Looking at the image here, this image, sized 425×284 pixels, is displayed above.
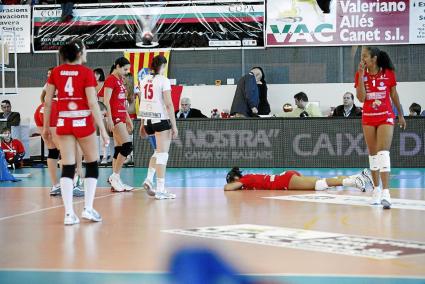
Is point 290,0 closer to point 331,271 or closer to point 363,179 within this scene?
point 363,179

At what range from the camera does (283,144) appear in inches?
695

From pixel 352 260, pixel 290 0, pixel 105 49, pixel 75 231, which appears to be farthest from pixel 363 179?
pixel 105 49

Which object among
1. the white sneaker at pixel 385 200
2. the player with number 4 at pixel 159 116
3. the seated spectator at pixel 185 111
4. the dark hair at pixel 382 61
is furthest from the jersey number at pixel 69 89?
the seated spectator at pixel 185 111

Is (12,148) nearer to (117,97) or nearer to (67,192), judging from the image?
(117,97)

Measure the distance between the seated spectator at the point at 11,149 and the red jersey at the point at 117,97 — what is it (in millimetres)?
7468

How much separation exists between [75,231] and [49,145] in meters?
3.73

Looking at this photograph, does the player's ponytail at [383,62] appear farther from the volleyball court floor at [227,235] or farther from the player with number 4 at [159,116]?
the player with number 4 at [159,116]

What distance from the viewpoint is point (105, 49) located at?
22.2 meters

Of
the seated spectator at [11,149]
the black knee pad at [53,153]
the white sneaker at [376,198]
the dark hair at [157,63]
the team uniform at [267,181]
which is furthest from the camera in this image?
the seated spectator at [11,149]

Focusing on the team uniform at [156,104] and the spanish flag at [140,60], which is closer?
the team uniform at [156,104]

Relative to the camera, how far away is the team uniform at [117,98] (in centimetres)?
1130

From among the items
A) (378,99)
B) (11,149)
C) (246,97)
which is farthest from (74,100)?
(246,97)

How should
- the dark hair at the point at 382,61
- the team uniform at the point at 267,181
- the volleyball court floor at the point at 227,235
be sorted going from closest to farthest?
the volleyball court floor at the point at 227,235 → the dark hair at the point at 382,61 → the team uniform at the point at 267,181

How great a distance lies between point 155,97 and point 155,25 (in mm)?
11412
